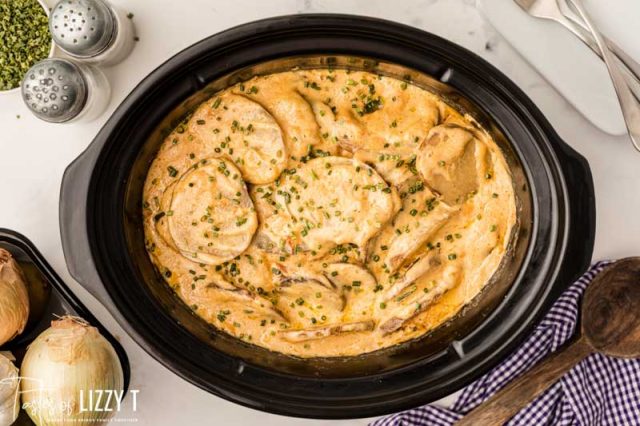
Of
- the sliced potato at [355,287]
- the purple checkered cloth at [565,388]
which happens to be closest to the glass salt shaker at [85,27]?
the sliced potato at [355,287]

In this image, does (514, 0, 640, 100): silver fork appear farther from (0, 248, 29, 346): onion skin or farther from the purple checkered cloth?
(0, 248, 29, 346): onion skin

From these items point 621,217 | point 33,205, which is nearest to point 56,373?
point 33,205

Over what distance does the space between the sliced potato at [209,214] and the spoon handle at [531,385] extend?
98 cm

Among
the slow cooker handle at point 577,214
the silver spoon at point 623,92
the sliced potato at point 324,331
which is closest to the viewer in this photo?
the slow cooker handle at point 577,214

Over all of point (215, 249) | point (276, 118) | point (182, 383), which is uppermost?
point (276, 118)

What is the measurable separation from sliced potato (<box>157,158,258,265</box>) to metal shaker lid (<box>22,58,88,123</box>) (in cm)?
41

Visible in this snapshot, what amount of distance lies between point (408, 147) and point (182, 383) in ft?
3.77

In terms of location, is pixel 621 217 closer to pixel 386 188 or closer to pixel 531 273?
pixel 531 273

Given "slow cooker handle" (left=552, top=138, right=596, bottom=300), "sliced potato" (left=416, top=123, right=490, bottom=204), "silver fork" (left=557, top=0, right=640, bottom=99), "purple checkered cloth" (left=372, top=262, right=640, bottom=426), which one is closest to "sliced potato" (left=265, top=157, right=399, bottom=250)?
"sliced potato" (left=416, top=123, right=490, bottom=204)

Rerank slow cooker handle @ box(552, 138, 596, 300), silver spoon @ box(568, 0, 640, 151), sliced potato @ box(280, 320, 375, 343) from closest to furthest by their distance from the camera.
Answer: slow cooker handle @ box(552, 138, 596, 300) → silver spoon @ box(568, 0, 640, 151) → sliced potato @ box(280, 320, 375, 343)

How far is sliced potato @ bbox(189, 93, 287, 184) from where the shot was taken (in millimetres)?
2213

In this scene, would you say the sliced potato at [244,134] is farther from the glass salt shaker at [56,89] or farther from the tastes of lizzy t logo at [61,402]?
the tastes of lizzy t logo at [61,402]

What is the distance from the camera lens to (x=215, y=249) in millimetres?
2299

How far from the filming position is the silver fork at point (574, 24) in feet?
7.47
